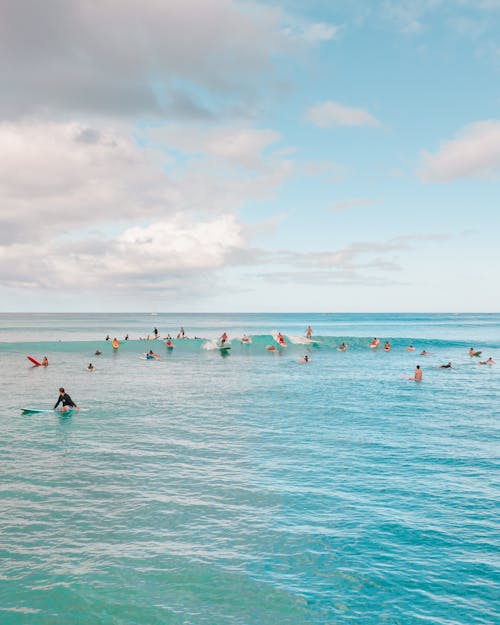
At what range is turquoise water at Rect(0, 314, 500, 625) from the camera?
11047mm

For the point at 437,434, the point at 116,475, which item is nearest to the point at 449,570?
the point at 116,475

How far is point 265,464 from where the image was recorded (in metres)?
20.4

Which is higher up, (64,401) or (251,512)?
(64,401)

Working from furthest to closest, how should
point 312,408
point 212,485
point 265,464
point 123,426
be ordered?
point 312,408, point 123,426, point 265,464, point 212,485

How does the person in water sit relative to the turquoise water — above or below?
above

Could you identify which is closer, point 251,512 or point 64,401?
point 251,512

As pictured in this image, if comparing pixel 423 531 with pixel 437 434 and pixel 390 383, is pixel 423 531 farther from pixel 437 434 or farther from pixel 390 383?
pixel 390 383

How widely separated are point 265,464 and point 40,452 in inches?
429

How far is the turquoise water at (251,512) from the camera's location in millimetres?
11047

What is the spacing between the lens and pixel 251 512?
15516 millimetres

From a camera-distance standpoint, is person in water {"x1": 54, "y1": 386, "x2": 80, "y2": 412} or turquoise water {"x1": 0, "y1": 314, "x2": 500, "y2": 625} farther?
person in water {"x1": 54, "y1": 386, "x2": 80, "y2": 412}

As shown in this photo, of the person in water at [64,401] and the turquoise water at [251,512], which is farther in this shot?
the person in water at [64,401]

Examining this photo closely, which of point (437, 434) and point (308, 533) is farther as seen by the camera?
point (437, 434)

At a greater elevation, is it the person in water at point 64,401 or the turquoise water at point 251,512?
the person in water at point 64,401
